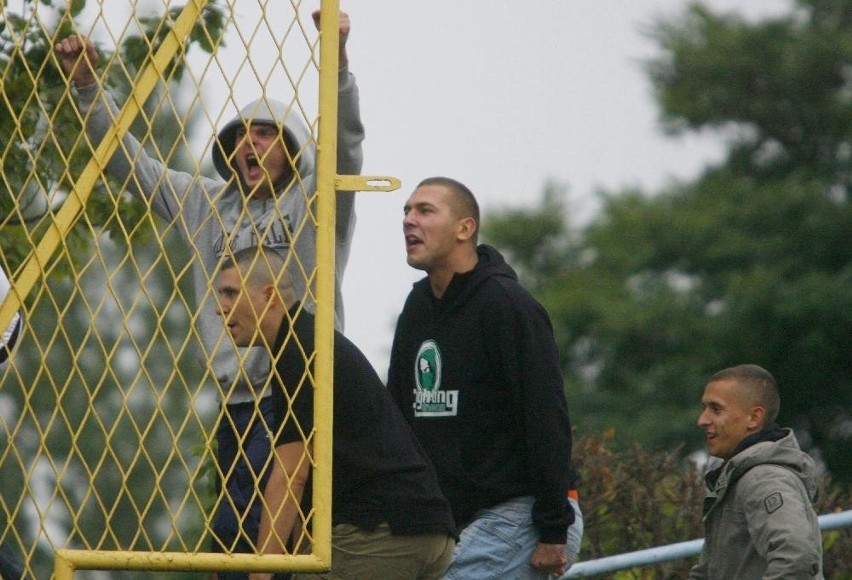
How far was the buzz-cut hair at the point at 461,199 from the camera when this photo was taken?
571 cm

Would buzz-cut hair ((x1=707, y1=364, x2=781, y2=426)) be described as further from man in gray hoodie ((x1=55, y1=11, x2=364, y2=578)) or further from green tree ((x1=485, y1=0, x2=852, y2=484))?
green tree ((x1=485, y1=0, x2=852, y2=484))

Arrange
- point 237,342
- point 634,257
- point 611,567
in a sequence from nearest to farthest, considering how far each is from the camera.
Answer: point 237,342 < point 611,567 < point 634,257

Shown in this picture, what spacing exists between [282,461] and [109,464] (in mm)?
30253

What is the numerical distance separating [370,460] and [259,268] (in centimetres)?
58

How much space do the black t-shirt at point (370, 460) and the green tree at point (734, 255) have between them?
17.4 metres

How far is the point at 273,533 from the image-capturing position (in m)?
4.53

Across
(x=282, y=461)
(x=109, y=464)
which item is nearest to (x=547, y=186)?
→ (x=109, y=464)

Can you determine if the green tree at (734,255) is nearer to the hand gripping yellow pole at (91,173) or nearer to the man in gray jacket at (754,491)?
the man in gray jacket at (754,491)

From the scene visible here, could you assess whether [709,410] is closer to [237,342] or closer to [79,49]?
[237,342]

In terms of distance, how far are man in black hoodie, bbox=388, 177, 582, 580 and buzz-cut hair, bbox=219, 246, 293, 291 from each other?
0.87 meters

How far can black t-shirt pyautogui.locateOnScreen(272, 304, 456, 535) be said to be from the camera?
A: 15.6 feet

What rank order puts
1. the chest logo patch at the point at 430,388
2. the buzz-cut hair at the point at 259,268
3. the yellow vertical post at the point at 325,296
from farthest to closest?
the chest logo patch at the point at 430,388 → the buzz-cut hair at the point at 259,268 → the yellow vertical post at the point at 325,296

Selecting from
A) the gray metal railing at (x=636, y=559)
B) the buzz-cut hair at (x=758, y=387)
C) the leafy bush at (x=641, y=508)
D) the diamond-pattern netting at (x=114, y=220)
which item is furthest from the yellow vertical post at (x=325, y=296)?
the leafy bush at (x=641, y=508)

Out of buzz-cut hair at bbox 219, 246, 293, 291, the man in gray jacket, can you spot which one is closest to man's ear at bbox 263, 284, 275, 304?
buzz-cut hair at bbox 219, 246, 293, 291
